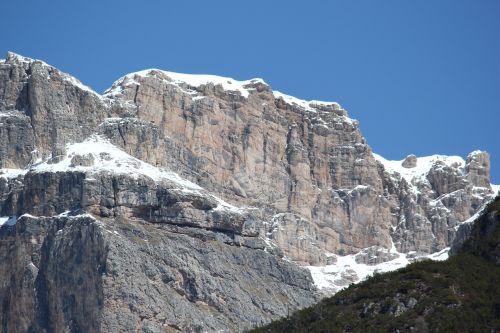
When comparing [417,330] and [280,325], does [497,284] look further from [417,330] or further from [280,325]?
[280,325]

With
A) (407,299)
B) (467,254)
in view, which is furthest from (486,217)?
(407,299)

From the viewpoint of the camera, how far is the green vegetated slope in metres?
104

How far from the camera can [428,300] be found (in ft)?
352

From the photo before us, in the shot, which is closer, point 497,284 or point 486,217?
point 497,284

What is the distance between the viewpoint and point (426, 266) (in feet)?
374

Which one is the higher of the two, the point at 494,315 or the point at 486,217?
the point at 486,217

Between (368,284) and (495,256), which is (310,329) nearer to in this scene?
(368,284)

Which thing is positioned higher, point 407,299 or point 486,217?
point 486,217

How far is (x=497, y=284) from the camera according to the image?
10781 centimetres

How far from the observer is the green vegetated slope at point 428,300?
104 meters

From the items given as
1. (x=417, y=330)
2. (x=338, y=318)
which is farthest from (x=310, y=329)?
(x=417, y=330)

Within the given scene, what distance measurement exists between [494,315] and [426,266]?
11190 millimetres

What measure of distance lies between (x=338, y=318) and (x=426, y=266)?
8228 mm

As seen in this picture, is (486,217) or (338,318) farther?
(486,217)
